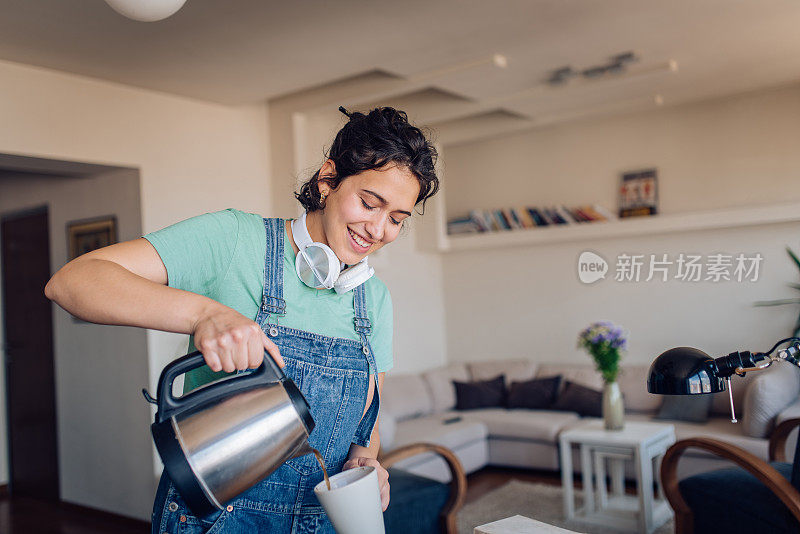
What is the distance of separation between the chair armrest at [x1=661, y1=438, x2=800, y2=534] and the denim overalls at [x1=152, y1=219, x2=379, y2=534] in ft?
5.33

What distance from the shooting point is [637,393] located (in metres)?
4.79

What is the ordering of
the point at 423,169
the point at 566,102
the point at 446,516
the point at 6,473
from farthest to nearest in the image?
the point at 6,473
the point at 566,102
the point at 446,516
the point at 423,169

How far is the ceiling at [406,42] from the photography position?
2959mm

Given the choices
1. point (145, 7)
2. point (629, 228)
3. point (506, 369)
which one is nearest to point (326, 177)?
point (145, 7)

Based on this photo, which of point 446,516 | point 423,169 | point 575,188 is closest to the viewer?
point 423,169

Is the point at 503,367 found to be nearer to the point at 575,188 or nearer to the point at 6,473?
the point at 575,188

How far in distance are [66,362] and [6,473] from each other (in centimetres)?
135

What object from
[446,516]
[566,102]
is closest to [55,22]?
[446,516]

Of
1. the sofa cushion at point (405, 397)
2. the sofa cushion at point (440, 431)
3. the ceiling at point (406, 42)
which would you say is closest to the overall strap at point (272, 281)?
the ceiling at point (406, 42)

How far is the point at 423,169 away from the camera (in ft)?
4.08

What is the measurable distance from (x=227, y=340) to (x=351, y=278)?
16.6 inches

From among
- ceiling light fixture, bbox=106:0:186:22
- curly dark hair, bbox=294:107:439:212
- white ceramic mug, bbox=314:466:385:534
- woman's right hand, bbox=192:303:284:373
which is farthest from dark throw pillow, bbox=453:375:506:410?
woman's right hand, bbox=192:303:284:373

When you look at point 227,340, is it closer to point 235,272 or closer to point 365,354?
point 235,272

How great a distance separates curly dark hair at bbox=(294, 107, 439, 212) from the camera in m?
1.19
